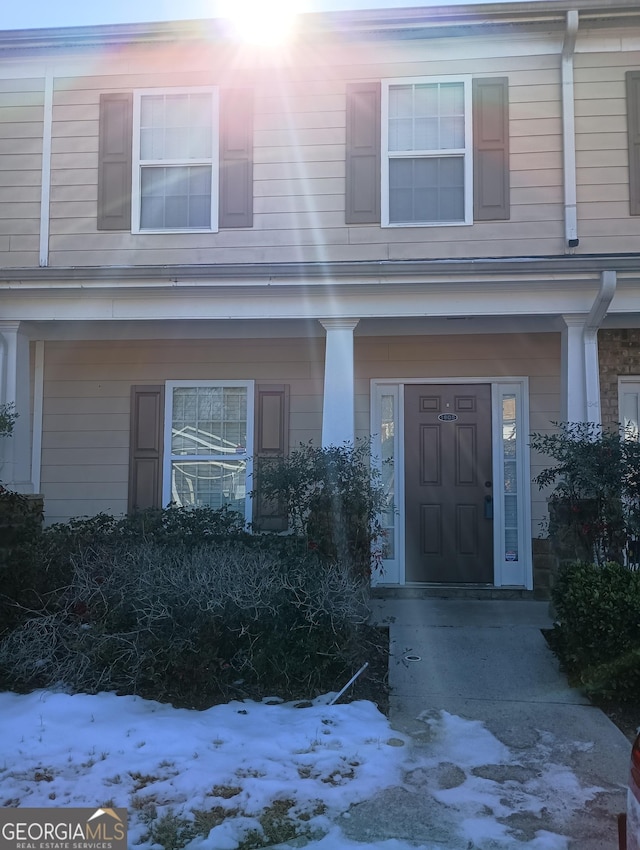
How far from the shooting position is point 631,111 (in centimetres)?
654

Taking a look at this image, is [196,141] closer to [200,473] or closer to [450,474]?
[200,473]

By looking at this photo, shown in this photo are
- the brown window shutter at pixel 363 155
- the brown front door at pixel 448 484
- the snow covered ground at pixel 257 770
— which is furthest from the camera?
the brown front door at pixel 448 484

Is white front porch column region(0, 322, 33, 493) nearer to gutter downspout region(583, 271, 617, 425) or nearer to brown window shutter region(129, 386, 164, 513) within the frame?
brown window shutter region(129, 386, 164, 513)

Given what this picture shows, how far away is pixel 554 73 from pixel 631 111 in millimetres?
817

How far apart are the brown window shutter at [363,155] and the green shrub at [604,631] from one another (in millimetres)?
3942

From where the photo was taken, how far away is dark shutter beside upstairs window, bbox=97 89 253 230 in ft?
22.4

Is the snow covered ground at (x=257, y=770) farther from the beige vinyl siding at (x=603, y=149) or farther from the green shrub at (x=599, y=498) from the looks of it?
the beige vinyl siding at (x=603, y=149)

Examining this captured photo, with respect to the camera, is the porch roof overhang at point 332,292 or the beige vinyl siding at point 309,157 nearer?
the porch roof overhang at point 332,292

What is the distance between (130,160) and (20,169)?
1.19 m

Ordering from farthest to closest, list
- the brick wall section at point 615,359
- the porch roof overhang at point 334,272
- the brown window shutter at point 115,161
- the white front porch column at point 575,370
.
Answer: the brick wall section at point 615,359, the brown window shutter at point 115,161, the white front porch column at point 575,370, the porch roof overhang at point 334,272

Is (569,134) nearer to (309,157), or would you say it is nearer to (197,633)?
(309,157)

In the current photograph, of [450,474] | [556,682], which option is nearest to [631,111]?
[450,474]

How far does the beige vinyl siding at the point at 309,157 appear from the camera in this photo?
6.60m

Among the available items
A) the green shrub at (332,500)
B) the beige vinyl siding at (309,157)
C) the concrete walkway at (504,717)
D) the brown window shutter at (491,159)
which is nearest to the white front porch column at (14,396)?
the beige vinyl siding at (309,157)
